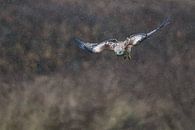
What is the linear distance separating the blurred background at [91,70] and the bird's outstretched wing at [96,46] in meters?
0.26

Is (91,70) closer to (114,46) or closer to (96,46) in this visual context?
(96,46)

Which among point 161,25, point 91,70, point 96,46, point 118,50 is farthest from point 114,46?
point 161,25

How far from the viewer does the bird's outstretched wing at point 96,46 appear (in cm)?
2348

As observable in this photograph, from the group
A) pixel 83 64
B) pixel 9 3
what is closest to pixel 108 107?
pixel 83 64

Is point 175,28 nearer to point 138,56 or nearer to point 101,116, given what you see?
point 138,56

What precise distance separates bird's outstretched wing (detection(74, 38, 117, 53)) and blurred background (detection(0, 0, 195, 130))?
26 cm

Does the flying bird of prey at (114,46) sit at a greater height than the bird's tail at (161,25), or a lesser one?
lesser

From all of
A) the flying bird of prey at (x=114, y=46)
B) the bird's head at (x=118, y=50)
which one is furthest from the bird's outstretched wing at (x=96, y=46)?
the bird's head at (x=118, y=50)

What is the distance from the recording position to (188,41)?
79.7 ft

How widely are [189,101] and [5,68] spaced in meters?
8.52

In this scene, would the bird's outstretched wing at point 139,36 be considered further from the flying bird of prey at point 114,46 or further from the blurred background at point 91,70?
the blurred background at point 91,70

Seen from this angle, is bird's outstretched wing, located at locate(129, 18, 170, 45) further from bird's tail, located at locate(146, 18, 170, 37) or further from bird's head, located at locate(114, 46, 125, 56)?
bird's head, located at locate(114, 46, 125, 56)

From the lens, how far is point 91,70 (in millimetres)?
23266

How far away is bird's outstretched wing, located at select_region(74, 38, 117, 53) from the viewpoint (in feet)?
77.0
